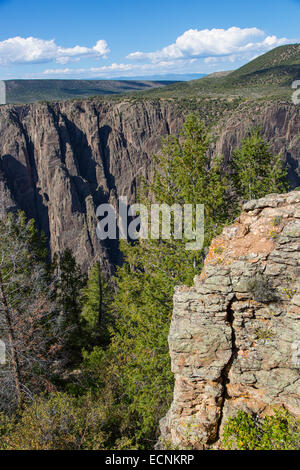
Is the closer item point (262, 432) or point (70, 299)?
point (262, 432)

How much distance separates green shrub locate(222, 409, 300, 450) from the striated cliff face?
7341 centimetres

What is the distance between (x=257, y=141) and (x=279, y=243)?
10422mm

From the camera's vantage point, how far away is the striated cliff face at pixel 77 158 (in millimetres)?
85750

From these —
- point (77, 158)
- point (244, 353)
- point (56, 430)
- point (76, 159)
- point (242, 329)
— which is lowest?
point (56, 430)

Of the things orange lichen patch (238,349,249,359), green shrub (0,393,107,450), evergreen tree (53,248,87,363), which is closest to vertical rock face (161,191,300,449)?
orange lichen patch (238,349,249,359)

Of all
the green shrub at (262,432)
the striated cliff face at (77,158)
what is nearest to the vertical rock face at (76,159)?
the striated cliff face at (77,158)

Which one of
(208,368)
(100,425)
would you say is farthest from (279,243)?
(100,425)

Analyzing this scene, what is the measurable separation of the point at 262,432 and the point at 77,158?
9793 cm

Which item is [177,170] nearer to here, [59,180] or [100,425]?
[100,425]

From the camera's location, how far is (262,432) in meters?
6.61

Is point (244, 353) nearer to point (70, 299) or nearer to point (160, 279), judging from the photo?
point (160, 279)

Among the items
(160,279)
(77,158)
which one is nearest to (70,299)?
(160,279)

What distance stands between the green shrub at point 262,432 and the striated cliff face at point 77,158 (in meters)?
73.4

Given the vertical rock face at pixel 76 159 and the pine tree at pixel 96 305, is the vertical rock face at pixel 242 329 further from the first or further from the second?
the vertical rock face at pixel 76 159
